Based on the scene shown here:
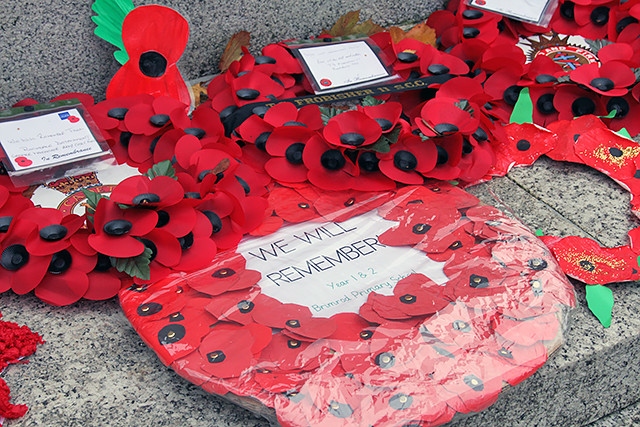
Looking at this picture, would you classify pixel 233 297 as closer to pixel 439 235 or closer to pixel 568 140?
pixel 439 235

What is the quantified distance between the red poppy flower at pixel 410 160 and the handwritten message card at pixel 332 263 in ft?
0.37

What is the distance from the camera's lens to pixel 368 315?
123 cm

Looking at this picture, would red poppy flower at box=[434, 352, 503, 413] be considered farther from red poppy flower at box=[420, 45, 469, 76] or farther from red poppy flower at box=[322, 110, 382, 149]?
red poppy flower at box=[420, 45, 469, 76]

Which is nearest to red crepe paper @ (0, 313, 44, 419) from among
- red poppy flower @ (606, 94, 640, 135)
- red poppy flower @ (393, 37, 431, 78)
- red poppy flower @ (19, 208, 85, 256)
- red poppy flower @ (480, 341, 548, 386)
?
red poppy flower @ (19, 208, 85, 256)

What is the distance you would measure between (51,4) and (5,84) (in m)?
0.21

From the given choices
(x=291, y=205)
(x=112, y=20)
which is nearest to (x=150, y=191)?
(x=291, y=205)

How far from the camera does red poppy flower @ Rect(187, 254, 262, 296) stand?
127 centimetres

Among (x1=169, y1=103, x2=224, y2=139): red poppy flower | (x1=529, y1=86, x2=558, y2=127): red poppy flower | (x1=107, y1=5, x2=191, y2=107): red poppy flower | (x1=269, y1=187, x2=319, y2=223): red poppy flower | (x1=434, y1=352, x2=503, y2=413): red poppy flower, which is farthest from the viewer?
(x1=529, y1=86, x2=558, y2=127): red poppy flower

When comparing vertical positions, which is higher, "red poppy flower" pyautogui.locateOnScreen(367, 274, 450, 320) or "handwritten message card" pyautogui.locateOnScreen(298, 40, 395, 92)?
"handwritten message card" pyautogui.locateOnScreen(298, 40, 395, 92)

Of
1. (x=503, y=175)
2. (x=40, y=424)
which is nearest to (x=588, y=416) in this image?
(x=503, y=175)

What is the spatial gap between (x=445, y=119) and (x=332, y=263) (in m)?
0.45

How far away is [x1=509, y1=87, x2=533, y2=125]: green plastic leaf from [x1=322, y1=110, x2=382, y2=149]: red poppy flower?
1.47 feet

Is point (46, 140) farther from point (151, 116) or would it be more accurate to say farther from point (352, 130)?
point (352, 130)

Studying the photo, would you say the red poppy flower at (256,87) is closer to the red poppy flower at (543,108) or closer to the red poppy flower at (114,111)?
the red poppy flower at (114,111)
